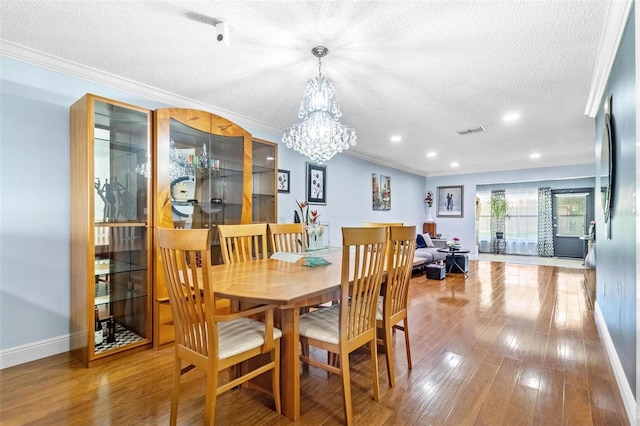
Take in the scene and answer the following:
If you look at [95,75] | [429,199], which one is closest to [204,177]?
[95,75]

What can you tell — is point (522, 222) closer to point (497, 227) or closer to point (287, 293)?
point (497, 227)

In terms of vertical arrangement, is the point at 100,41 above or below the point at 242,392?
above

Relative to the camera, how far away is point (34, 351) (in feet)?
7.88

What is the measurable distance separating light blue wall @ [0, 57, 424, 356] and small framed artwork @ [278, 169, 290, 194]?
2.14 metres

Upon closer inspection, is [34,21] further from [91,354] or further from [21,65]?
[91,354]

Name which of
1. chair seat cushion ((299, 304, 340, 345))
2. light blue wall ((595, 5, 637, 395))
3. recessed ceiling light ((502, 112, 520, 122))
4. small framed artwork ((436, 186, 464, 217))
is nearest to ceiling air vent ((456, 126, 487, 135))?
recessed ceiling light ((502, 112, 520, 122))

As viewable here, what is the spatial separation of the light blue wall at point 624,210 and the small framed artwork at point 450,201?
6031 mm

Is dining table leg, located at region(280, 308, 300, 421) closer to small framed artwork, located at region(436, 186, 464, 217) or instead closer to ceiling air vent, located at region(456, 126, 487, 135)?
ceiling air vent, located at region(456, 126, 487, 135)

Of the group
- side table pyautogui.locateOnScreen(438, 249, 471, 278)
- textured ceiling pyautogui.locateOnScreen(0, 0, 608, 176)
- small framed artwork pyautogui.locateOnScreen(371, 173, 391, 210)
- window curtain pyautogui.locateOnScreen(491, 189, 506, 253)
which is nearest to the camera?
textured ceiling pyautogui.locateOnScreen(0, 0, 608, 176)

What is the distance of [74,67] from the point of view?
A: 2527 mm

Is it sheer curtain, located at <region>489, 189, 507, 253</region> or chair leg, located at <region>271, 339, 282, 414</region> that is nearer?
chair leg, located at <region>271, 339, 282, 414</region>

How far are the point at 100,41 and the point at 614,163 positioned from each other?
3862 millimetres

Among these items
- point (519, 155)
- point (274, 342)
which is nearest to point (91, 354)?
point (274, 342)

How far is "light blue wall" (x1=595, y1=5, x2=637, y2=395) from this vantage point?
1.75 metres
